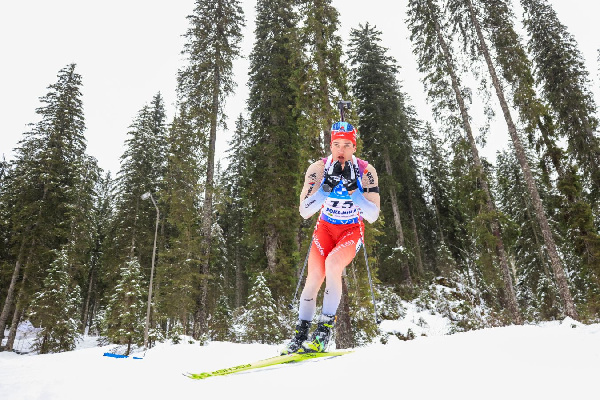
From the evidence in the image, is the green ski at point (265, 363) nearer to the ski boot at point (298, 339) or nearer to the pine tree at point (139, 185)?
the ski boot at point (298, 339)

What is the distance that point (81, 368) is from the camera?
374 centimetres

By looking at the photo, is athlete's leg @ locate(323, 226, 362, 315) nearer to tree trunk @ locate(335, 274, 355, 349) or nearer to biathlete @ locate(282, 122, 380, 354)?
biathlete @ locate(282, 122, 380, 354)

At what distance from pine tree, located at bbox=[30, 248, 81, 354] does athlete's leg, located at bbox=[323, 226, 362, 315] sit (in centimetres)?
2315

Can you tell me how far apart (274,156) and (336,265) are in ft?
50.7

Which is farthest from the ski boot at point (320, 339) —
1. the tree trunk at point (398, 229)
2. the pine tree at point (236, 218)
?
the pine tree at point (236, 218)

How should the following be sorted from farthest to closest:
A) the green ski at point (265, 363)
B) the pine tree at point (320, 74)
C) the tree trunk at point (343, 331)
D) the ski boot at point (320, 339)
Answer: the pine tree at point (320, 74), the tree trunk at point (343, 331), the ski boot at point (320, 339), the green ski at point (265, 363)

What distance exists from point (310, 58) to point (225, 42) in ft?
29.7

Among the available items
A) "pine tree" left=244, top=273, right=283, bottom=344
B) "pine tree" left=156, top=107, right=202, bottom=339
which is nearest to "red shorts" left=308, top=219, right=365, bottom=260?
"pine tree" left=156, top=107, right=202, bottom=339

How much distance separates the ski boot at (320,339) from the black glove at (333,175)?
5.33 ft

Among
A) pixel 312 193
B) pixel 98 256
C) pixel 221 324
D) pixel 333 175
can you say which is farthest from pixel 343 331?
pixel 98 256

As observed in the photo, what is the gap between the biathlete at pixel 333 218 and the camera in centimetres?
412

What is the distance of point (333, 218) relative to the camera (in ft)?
14.2

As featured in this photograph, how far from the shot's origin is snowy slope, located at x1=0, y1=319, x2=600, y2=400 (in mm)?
2246

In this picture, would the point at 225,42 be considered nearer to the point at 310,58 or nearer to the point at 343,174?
the point at 310,58
